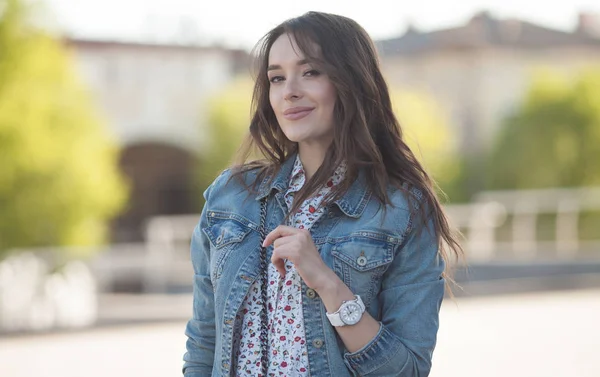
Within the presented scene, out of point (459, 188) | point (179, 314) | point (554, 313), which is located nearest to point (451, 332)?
point (554, 313)

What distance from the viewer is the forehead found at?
240 cm

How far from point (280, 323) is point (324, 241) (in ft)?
0.67

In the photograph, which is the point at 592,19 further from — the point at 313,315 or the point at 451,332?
the point at 313,315

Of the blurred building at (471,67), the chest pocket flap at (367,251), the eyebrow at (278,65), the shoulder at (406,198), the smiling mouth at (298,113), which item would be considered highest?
the blurred building at (471,67)

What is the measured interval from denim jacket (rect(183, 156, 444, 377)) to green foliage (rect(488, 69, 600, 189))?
2484cm

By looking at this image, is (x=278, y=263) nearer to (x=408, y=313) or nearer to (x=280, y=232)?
(x=280, y=232)

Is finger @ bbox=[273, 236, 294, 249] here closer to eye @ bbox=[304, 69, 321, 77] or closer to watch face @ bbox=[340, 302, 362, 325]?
watch face @ bbox=[340, 302, 362, 325]

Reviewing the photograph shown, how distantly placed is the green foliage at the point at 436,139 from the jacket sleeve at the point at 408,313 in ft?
79.0

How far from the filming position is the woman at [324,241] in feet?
7.56

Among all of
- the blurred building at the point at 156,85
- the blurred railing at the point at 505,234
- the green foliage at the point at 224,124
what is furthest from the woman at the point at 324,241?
the blurred building at the point at 156,85

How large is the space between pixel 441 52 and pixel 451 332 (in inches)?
932

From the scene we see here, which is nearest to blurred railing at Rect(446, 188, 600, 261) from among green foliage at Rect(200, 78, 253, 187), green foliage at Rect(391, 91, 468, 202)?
green foliage at Rect(391, 91, 468, 202)

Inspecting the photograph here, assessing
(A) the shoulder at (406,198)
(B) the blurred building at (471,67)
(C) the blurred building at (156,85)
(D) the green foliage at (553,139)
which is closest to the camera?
(A) the shoulder at (406,198)

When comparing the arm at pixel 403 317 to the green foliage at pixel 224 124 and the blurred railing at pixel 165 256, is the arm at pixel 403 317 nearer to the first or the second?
the blurred railing at pixel 165 256
